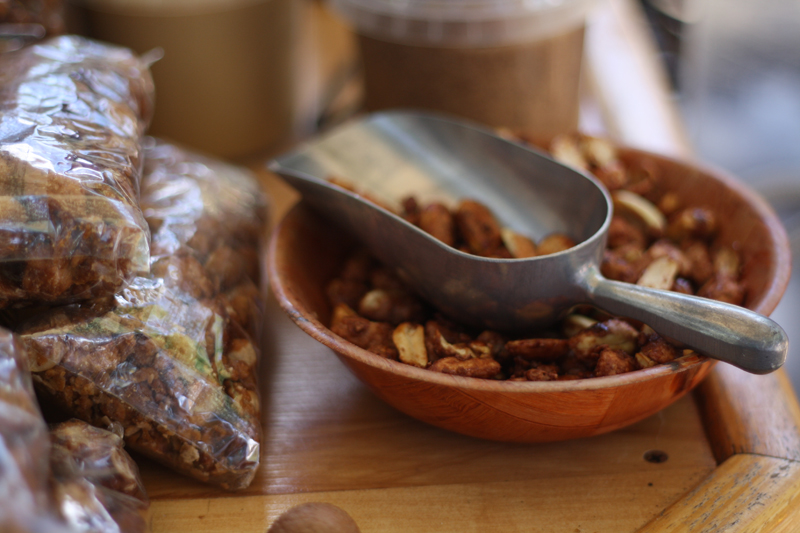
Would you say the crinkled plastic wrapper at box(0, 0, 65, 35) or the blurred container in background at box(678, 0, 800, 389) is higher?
the crinkled plastic wrapper at box(0, 0, 65, 35)

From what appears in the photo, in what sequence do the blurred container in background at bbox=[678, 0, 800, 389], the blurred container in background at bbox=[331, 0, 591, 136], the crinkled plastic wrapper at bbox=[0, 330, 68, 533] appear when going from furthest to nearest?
1. the blurred container in background at bbox=[678, 0, 800, 389]
2. the blurred container in background at bbox=[331, 0, 591, 136]
3. the crinkled plastic wrapper at bbox=[0, 330, 68, 533]

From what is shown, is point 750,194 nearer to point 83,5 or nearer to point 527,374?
point 527,374

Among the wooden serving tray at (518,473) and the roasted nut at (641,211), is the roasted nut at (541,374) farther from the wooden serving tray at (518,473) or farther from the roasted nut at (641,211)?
the roasted nut at (641,211)

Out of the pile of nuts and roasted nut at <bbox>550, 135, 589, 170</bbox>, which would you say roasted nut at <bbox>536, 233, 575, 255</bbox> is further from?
roasted nut at <bbox>550, 135, 589, 170</bbox>

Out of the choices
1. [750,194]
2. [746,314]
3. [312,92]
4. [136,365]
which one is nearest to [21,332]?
[136,365]

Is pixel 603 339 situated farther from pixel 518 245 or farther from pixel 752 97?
pixel 752 97

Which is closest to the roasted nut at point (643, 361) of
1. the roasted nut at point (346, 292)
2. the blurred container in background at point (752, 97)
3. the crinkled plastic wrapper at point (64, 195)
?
the roasted nut at point (346, 292)

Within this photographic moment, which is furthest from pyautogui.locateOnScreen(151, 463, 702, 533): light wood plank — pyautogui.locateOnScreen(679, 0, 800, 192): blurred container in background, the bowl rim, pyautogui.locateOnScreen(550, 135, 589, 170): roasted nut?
pyautogui.locateOnScreen(679, 0, 800, 192): blurred container in background
